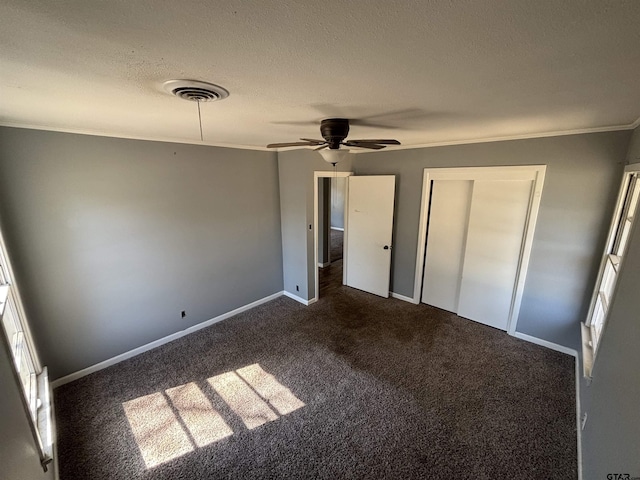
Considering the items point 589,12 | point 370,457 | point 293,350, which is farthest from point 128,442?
point 589,12

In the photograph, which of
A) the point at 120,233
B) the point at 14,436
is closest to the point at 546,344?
the point at 14,436

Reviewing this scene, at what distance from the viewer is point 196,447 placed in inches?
78.2

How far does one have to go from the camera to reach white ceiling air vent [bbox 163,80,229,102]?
1.20 m

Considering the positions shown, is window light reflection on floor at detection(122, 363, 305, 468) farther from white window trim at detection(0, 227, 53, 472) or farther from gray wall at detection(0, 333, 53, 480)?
gray wall at detection(0, 333, 53, 480)

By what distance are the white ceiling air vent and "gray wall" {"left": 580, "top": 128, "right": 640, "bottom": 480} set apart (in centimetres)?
218

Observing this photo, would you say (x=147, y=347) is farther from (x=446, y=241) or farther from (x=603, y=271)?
(x=603, y=271)

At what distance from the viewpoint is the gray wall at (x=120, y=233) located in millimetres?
2242

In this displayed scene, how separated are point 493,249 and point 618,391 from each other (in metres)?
2.18

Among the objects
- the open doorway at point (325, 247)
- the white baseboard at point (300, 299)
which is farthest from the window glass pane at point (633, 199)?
the white baseboard at point (300, 299)

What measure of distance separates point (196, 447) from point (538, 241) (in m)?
3.67

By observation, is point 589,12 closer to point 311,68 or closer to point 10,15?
point 311,68

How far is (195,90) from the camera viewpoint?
127cm

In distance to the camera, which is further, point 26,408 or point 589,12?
point 26,408

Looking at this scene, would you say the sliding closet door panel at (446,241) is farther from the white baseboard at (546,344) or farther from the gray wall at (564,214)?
the white baseboard at (546,344)
